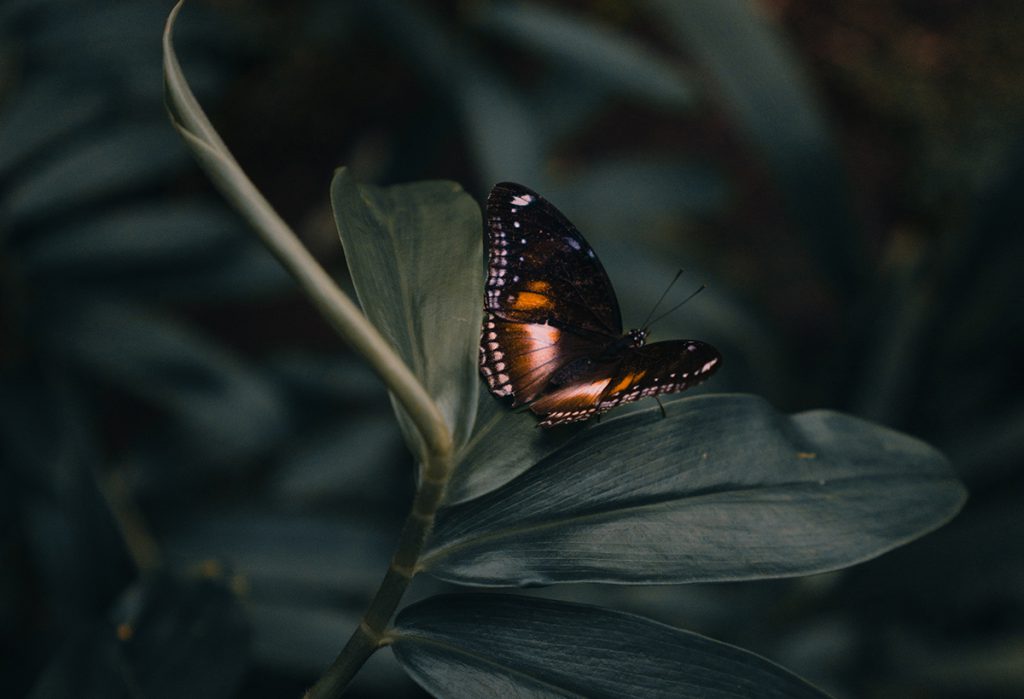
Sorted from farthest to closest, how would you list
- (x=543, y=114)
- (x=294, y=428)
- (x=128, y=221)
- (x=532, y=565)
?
(x=543, y=114), (x=294, y=428), (x=128, y=221), (x=532, y=565)

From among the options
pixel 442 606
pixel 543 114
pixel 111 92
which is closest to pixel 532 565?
pixel 442 606

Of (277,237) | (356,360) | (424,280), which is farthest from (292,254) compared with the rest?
(356,360)

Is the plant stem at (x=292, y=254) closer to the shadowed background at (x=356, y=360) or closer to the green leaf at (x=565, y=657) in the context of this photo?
the green leaf at (x=565, y=657)

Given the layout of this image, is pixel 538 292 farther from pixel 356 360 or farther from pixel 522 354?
pixel 356 360

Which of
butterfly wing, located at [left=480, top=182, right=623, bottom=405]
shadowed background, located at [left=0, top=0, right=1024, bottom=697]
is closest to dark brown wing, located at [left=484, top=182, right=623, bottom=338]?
butterfly wing, located at [left=480, top=182, right=623, bottom=405]

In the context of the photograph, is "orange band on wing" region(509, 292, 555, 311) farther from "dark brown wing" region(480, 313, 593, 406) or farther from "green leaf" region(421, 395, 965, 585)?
"green leaf" region(421, 395, 965, 585)

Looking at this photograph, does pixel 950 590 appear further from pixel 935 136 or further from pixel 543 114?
pixel 935 136
